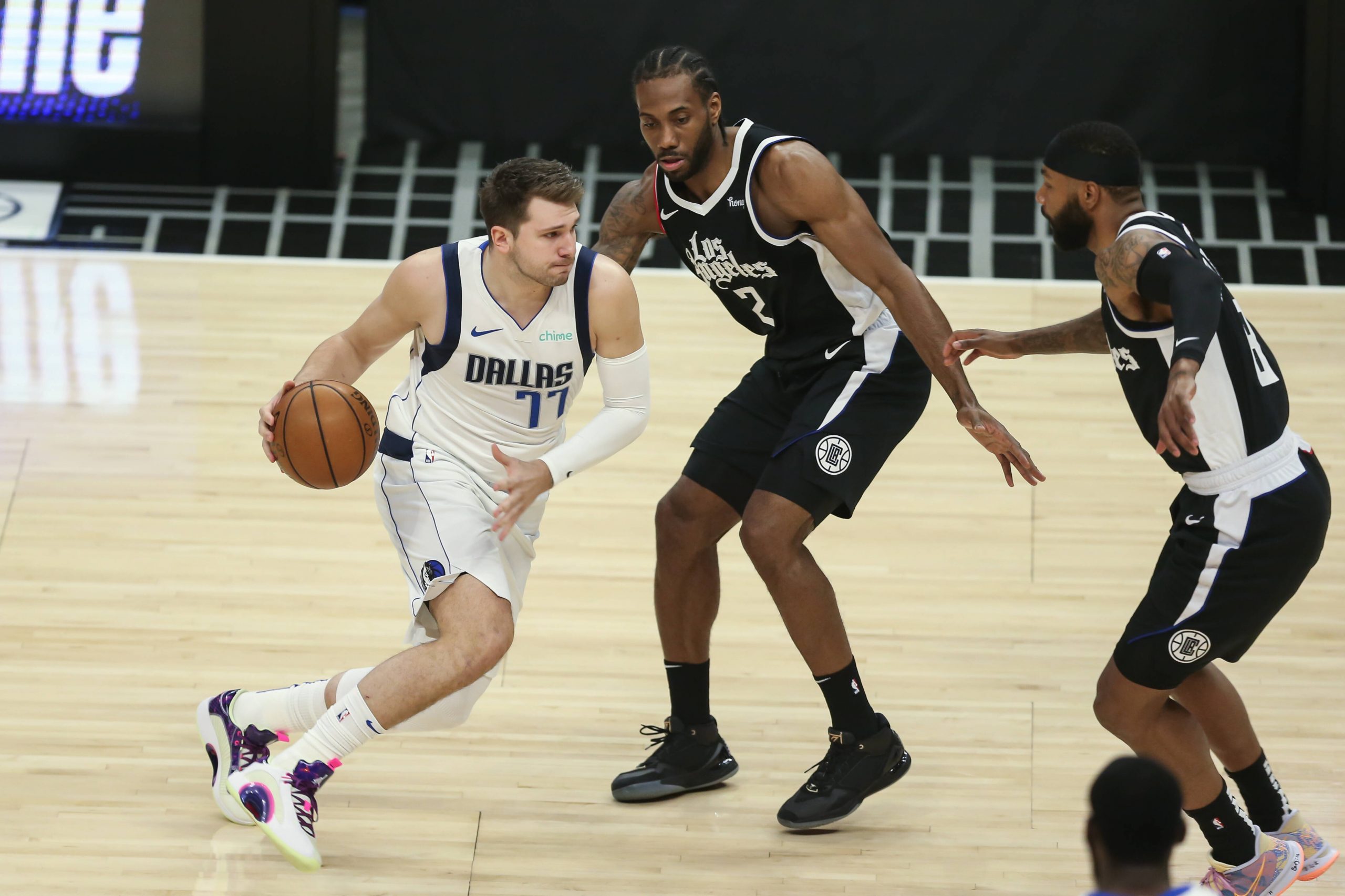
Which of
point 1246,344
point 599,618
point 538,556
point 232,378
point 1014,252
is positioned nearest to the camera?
point 1246,344

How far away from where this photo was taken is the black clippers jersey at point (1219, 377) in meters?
3.55

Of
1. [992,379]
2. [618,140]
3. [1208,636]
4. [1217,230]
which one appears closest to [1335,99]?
[1217,230]

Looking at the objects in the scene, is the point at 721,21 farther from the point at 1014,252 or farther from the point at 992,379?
the point at 992,379

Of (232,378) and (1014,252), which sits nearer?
(232,378)

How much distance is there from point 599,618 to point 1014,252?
3668 mm

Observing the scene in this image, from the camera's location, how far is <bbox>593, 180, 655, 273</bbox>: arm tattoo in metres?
4.46

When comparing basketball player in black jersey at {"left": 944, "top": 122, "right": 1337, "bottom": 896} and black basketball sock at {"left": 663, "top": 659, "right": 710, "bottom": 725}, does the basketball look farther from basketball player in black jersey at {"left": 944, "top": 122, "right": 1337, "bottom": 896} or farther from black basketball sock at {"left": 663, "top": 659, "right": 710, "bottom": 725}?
basketball player in black jersey at {"left": 944, "top": 122, "right": 1337, "bottom": 896}

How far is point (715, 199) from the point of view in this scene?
4.20 metres

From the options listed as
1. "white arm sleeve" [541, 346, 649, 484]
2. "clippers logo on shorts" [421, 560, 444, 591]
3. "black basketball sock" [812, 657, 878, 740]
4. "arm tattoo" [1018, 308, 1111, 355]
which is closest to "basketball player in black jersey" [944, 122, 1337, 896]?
"arm tattoo" [1018, 308, 1111, 355]

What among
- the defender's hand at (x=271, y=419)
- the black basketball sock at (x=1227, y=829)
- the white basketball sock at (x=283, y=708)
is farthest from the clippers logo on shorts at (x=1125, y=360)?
the white basketball sock at (x=283, y=708)

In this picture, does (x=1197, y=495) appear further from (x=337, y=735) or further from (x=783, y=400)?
(x=337, y=735)

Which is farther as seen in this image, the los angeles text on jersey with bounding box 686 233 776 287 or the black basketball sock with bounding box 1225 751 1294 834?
the los angeles text on jersey with bounding box 686 233 776 287

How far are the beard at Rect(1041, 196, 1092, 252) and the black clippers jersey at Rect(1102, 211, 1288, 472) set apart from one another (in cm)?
8

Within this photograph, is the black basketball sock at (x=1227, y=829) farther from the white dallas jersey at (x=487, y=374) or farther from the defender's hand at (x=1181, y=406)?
the white dallas jersey at (x=487, y=374)
